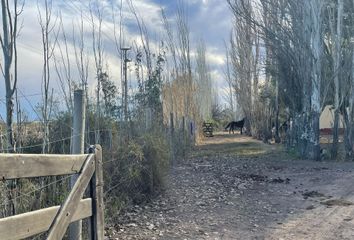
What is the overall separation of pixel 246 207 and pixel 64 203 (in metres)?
4.98

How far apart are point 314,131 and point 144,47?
7.18 metres

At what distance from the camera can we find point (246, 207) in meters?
7.78

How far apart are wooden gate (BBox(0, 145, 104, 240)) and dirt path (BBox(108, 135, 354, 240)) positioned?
2.00 meters

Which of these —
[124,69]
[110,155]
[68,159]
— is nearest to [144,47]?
[124,69]

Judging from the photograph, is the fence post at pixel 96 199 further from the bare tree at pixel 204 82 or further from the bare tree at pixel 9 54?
the bare tree at pixel 204 82

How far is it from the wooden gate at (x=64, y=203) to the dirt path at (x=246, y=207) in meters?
2.00

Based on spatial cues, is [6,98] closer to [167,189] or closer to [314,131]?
[167,189]

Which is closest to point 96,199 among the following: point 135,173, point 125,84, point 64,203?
point 64,203

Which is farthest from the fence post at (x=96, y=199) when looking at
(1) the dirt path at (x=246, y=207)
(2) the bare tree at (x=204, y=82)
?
(2) the bare tree at (x=204, y=82)

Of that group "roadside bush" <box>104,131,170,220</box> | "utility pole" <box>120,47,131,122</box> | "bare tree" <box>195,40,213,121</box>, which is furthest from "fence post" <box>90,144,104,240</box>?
"bare tree" <box>195,40,213,121</box>

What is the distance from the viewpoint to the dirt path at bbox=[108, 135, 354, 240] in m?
6.20

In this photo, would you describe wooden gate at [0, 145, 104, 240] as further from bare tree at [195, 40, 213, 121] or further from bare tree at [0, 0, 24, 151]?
bare tree at [195, 40, 213, 121]

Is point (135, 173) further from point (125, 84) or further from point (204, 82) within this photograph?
point (204, 82)

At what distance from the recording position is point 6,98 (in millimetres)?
4637
